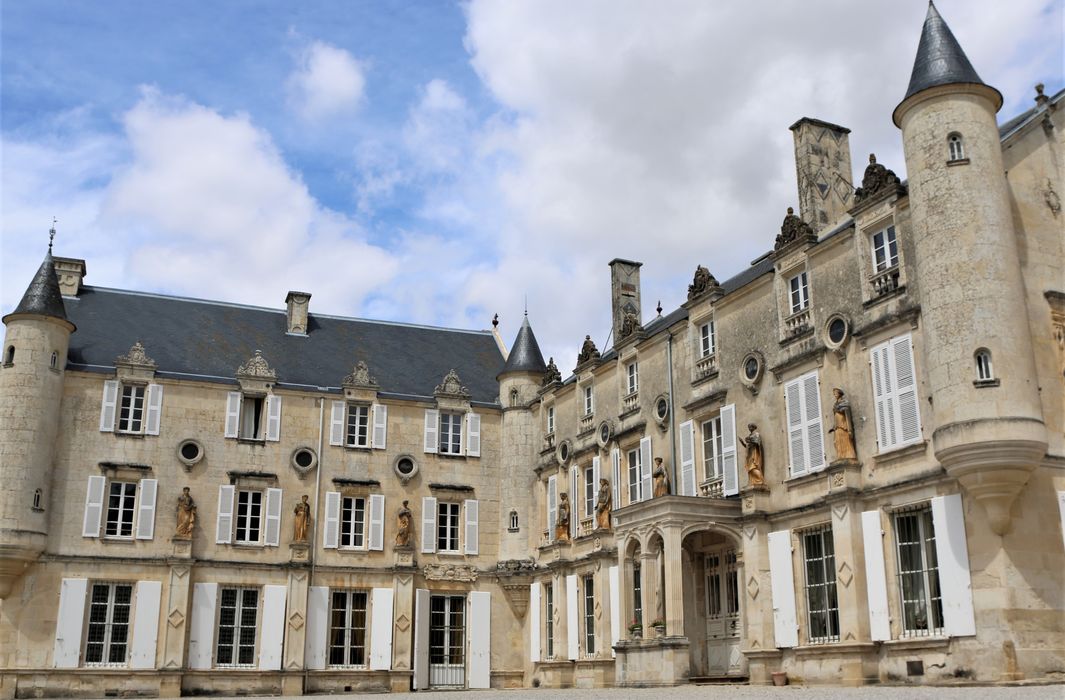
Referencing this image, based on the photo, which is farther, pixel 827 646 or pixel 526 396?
pixel 526 396

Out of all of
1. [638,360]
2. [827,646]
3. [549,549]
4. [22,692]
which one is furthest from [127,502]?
[827,646]

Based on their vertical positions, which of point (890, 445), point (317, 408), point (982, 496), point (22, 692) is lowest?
point (22, 692)

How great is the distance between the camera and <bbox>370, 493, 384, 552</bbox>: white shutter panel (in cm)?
2944

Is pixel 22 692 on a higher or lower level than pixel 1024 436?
lower

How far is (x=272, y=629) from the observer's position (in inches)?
1093

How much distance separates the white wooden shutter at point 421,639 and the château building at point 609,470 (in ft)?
0.29

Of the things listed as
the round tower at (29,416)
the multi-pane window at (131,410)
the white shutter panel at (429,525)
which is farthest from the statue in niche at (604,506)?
the round tower at (29,416)

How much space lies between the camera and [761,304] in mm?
21500

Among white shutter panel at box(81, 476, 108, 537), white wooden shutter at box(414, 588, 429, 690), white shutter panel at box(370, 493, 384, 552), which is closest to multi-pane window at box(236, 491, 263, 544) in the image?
white shutter panel at box(370, 493, 384, 552)

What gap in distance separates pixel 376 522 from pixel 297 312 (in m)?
7.77

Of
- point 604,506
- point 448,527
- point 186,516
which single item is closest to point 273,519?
point 186,516

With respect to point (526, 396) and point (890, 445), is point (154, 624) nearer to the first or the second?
point (526, 396)

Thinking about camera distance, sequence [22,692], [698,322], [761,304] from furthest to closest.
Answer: [22,692] < [698,322] < [761,304]

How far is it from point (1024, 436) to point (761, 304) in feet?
23.1
